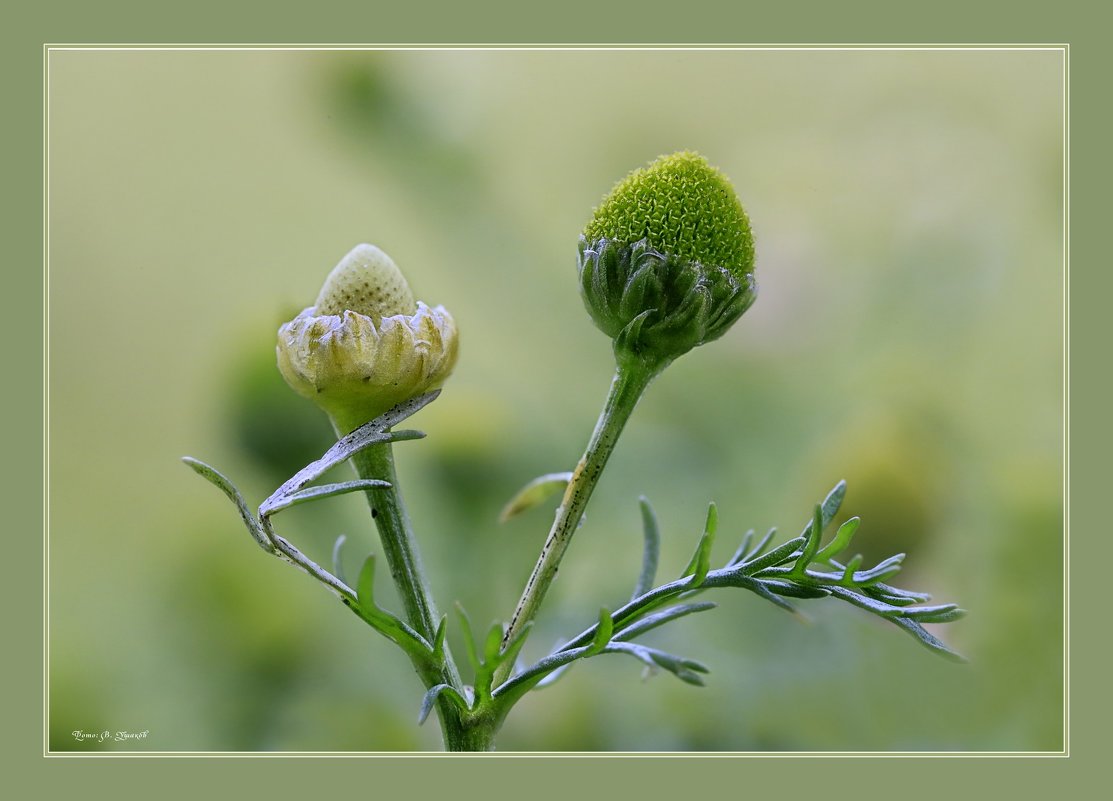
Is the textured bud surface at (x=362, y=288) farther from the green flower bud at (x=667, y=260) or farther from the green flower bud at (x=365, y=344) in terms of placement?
the green flower bud at (x=667, y=260)

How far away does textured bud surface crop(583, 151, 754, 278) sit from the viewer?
2.31 feet

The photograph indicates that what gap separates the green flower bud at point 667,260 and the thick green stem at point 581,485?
0.02 m

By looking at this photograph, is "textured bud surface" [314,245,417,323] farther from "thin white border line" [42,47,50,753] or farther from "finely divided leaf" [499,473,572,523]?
"thin white border line" [42,47,50,753]

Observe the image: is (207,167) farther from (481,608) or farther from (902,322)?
(902,322)

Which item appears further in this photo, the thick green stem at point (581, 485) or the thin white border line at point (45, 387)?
the thin white border line at point (45, 387)

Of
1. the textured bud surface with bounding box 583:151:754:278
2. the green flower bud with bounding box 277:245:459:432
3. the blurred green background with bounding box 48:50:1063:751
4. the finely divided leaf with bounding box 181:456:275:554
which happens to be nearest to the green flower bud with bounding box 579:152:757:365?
the textured bud surface with bounding box 583:151:754:278

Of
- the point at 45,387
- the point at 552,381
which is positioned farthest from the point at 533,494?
the point at 552,381

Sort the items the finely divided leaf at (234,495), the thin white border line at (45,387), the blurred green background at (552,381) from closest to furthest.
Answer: the finely divided leaf at (234,495), the thin white border line at (45,387), the blurred green background at (552,381)

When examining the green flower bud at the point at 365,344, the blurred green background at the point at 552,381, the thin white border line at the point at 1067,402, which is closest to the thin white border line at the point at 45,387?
the blurred green background at the point at 552,381

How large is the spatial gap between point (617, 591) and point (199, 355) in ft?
2.49

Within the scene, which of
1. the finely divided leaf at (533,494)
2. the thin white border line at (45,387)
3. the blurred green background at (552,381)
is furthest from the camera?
the blurred green background at (552,381)

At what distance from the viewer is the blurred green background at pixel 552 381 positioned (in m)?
1.39

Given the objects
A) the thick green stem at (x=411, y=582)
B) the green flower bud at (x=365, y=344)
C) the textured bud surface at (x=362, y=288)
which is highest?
the textured bud surface at (x=362, y=288)

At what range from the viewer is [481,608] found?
1.43m
